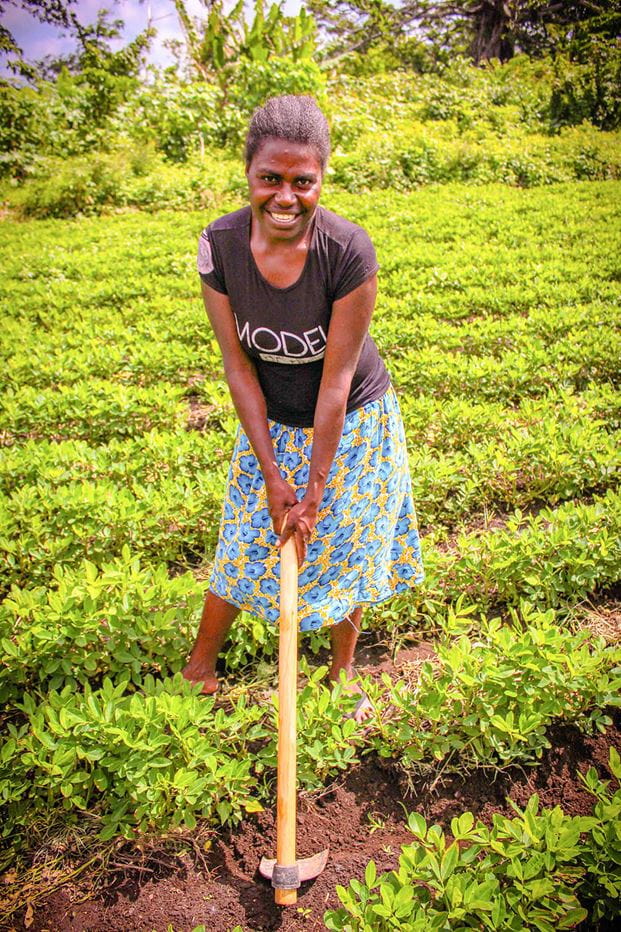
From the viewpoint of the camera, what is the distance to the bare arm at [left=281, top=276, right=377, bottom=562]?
1.67 m

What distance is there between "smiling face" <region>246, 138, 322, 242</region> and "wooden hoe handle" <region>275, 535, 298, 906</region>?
3.29 feet

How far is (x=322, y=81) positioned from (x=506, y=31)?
1365 centimetres

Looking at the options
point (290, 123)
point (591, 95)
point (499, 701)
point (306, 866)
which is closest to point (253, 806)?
point (306, 866)

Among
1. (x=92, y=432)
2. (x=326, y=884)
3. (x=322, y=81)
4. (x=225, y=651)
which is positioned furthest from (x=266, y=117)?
(x=322, y=81)

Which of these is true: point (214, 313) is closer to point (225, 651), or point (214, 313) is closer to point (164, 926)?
point (225, 651)

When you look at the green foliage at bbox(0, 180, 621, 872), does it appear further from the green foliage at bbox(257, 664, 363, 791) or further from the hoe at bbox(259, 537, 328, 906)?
the hoe at bbox(259, 537, 328, 906)

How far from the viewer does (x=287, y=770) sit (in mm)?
1592

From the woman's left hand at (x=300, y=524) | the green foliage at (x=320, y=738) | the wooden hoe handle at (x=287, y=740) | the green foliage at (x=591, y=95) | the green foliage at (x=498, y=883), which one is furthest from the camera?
the green foliage at (x=591, y=95)

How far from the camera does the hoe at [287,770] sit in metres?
1.57

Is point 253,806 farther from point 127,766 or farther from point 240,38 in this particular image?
point 240,38

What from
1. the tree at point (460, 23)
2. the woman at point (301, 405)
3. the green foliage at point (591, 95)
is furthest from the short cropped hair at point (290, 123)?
the tree at point (460, 23)

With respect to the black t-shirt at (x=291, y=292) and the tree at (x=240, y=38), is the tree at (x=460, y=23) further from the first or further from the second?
the black t-shirt at (x=291, y=292)

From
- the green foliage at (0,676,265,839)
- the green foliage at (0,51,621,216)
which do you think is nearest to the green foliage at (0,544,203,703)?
the green foliage at (0,676,265,839)

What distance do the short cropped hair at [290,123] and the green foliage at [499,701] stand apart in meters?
1.68
